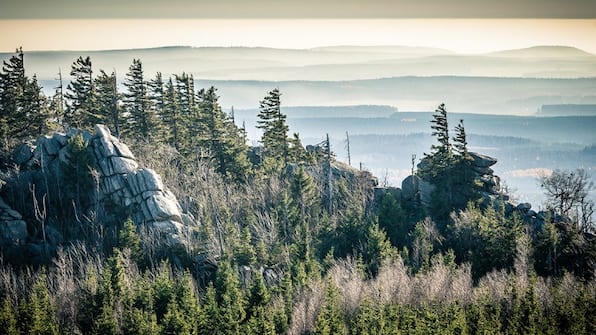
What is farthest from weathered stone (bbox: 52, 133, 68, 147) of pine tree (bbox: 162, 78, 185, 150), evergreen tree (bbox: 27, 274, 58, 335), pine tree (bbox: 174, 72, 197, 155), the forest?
evergreen tree (bbox: 27, 274, 58, 335)

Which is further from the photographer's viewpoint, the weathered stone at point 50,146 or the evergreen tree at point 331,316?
the weathered stone at point 50,146

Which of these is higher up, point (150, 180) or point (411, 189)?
point (150, 180)

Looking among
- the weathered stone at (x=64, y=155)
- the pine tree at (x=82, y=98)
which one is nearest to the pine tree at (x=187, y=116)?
the pine tree at (x=82, y=98)

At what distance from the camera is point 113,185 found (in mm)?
71938

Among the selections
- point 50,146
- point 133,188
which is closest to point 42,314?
point 133,188

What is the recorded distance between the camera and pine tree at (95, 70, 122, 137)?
81.5 m

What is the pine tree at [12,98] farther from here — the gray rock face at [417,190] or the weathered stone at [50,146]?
the gray rock face at [417,190]

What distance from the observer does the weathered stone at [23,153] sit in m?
74.9

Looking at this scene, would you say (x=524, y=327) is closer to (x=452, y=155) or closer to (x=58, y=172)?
(x=452, y=155)

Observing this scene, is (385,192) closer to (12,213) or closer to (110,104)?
(110,104)

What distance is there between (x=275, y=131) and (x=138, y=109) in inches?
617

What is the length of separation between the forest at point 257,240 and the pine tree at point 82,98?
0.22m

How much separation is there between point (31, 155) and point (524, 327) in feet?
161

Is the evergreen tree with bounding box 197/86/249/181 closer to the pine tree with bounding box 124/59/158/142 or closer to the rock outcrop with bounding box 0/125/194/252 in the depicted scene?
the pine tree with bounding box 124/59/158/142
